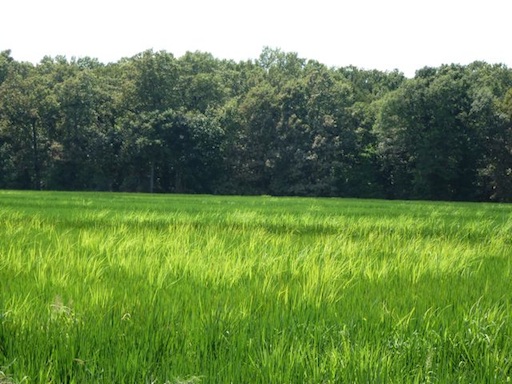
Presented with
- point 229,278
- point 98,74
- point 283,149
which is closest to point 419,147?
point 283,149

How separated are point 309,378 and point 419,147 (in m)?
57.0

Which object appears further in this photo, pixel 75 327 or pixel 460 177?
pixel 460 177

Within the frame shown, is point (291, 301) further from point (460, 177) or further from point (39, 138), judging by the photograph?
point (39, 138)

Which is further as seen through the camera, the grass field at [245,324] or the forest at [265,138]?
the forest at [265,138]

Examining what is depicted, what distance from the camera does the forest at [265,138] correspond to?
56219 mm

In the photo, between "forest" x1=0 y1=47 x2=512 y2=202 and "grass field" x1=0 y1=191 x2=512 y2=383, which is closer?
"grass field" x1=0 y1=191 x2=512 y2=383

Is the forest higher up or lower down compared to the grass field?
higher up

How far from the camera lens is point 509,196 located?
2085 inches

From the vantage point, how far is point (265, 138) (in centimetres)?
6444

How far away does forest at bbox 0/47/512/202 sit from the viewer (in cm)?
5622

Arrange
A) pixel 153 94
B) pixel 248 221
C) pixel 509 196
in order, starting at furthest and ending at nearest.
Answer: pixel 153 94 < pixel 509 196 < pixel 248 221

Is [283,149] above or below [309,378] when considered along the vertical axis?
above

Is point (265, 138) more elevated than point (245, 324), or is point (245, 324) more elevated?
point (265, 138)

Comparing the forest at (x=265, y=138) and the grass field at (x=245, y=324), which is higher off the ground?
the forest at (x=265, y=138)
